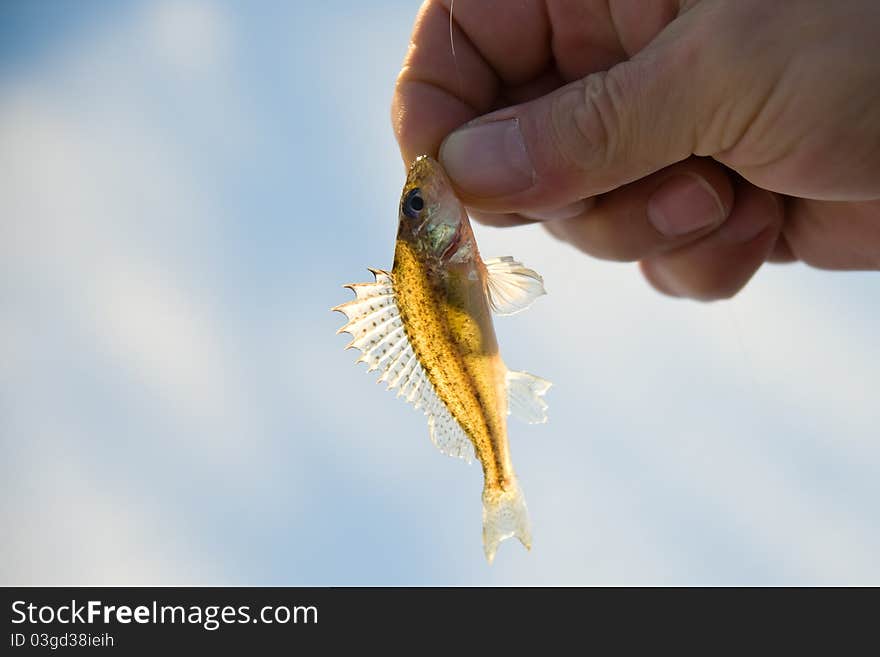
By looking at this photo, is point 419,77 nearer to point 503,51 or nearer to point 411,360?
point 503,51

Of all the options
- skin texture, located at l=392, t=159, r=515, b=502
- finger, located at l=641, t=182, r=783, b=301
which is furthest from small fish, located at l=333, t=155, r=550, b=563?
finger, located at l=641, t=182, r=783, b=301

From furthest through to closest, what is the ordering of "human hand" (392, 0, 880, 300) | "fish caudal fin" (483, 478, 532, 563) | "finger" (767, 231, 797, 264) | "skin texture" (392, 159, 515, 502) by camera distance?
"finger" (767, 231, 797, 264)
"skin texture" (392, 159, 515, 502)
"fish caudal fin" (483, 478, 532, 563)
"human hand" (392, 0, 880, 300)

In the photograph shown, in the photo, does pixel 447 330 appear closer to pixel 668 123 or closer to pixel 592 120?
pixel 592 120

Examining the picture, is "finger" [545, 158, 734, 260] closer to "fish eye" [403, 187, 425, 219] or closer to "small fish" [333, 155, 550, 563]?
"small fish" [333, 155, 550, 563]

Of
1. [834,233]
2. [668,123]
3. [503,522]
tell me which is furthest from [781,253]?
[503,522]

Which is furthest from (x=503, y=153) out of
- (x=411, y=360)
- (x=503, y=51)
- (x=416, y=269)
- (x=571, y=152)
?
(x=503, y=51)
